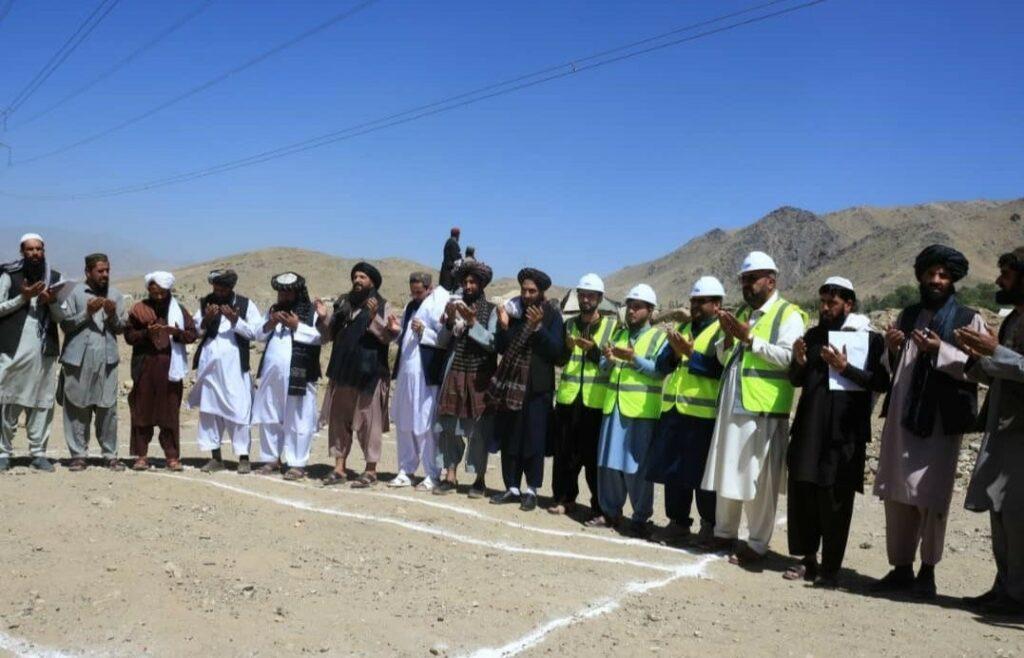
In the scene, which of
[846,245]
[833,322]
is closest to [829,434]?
[833,322]

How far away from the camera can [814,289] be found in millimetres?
44625

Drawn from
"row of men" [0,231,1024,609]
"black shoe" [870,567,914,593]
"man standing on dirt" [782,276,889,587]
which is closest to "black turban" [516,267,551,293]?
"row of men" [0,231,1024,609]

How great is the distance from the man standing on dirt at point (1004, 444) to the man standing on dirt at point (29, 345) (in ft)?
23.2

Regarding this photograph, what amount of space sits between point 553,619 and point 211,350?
4.98 metres

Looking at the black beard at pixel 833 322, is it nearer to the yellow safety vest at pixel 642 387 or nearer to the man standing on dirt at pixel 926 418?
the man standing on dirt at pixel 926 418

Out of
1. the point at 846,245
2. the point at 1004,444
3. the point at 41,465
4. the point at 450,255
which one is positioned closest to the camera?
the point at 1004,444

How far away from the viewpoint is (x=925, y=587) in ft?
18.6

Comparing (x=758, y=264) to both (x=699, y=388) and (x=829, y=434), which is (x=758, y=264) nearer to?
(x=699, y=388)

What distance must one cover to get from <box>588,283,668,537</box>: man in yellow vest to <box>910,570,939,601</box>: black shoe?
78.8 inches

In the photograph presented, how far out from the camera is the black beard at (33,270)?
7.74 m

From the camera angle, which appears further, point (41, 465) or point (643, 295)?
point (41, 465)

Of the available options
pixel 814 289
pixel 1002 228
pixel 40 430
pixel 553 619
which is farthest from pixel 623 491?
pixel 1002 228

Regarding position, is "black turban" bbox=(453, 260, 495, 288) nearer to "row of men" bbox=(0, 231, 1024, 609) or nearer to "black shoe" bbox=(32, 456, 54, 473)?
"row of men" bbox=(0, 231, 1024, 609)

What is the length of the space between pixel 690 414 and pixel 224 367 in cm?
436
